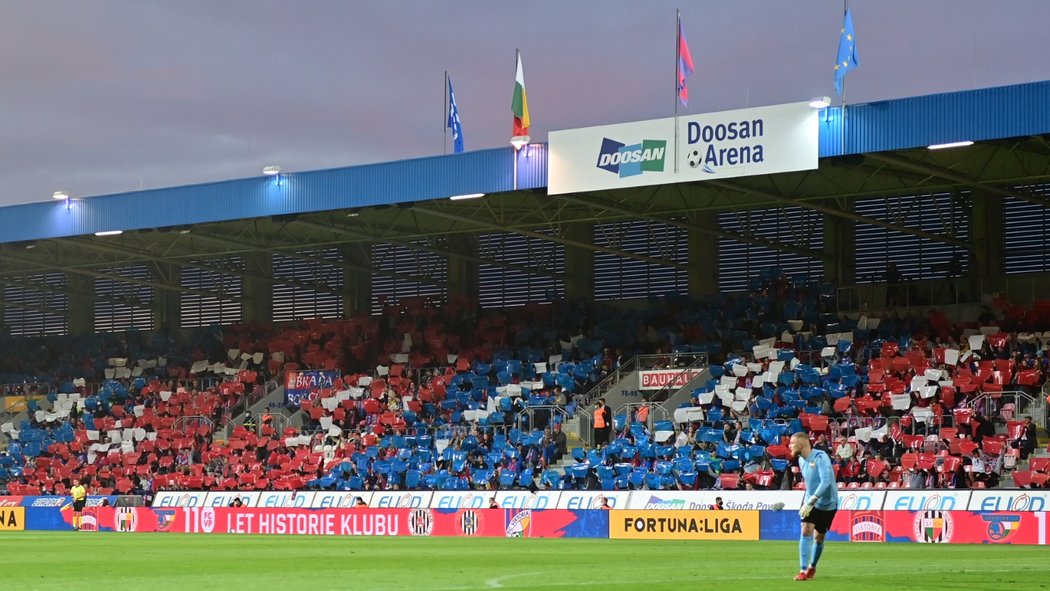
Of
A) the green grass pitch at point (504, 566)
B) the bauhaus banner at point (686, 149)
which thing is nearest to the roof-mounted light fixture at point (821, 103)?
the bauhaus banner at point (686, 149)

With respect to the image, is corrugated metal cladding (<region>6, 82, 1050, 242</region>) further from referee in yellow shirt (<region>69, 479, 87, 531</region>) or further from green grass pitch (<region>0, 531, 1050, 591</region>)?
green grass pitch (<region>0, 531, 1050, 591</region>)

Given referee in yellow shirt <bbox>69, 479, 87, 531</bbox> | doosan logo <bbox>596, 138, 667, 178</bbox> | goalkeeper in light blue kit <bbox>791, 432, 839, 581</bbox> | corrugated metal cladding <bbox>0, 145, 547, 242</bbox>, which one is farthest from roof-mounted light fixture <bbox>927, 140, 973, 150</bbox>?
referee in yellow shirt <bbox>69, 479, 87, 531</bbox>

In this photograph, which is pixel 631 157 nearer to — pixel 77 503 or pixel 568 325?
pixel 568 325

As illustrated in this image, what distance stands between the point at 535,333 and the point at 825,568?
32.3 m

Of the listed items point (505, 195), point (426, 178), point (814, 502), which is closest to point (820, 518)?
point (814, 502)

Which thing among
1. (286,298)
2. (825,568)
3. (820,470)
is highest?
(286,298)

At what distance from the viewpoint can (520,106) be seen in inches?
1576

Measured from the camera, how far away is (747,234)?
155 feet

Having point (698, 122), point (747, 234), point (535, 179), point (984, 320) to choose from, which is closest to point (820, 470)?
point (698, 122)

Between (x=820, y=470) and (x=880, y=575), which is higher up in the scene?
(x=820, y=470)

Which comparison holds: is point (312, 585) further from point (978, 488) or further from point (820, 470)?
point (978, 488)

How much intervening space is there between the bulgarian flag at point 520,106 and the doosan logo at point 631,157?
10.2 ft

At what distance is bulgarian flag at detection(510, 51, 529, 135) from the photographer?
40000mm

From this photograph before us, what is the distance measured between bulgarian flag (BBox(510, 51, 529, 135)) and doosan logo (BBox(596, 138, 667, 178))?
311cm
